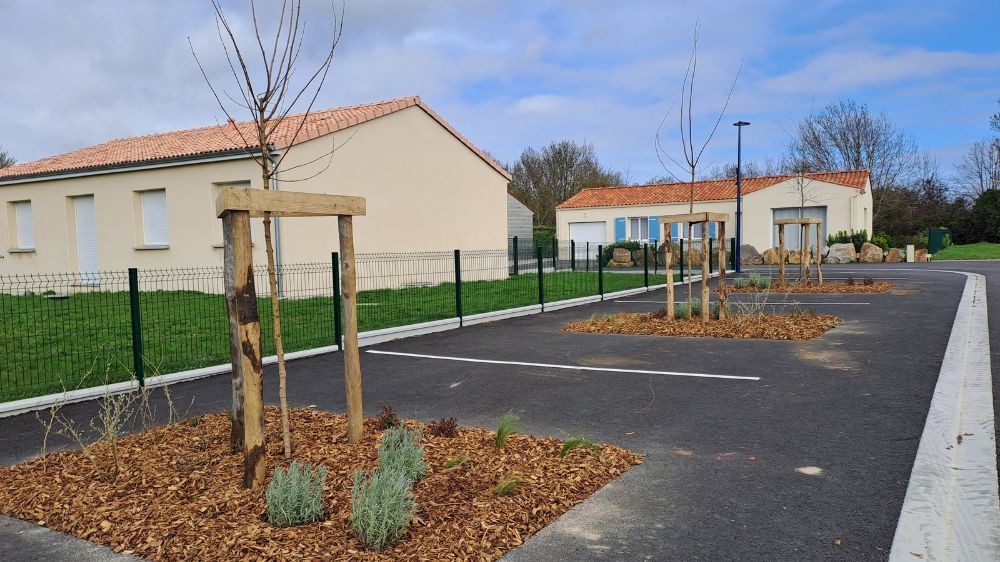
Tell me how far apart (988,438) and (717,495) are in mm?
2371

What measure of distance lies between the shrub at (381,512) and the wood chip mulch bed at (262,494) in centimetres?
6

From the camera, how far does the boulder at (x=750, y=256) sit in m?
33.4

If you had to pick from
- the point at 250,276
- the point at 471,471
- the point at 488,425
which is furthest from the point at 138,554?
the point at 488,425

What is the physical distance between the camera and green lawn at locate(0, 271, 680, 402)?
816cm

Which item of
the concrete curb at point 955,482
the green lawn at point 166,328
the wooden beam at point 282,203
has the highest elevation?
the wooden beam at point 282,203

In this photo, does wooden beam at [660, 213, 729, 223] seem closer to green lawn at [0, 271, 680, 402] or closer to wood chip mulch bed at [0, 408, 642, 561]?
green lawn at [0, 271, 680, 402]

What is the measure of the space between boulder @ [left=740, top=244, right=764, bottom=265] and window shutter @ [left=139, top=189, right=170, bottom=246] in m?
25.3

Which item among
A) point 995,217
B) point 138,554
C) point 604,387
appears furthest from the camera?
point 995,217

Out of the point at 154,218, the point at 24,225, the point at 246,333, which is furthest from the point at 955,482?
the point at 24,225

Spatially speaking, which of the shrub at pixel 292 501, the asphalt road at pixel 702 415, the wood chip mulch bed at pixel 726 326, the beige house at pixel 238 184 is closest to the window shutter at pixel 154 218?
the beige house at pixel 238 184

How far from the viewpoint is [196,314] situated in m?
11.1

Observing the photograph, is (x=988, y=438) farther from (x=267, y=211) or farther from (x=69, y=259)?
(x=69, y=259)

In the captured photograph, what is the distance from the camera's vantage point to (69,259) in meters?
20.5

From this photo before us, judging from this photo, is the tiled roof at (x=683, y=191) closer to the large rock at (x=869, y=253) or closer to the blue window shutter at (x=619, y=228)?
the blue window shutter at (x=619, y=228)
